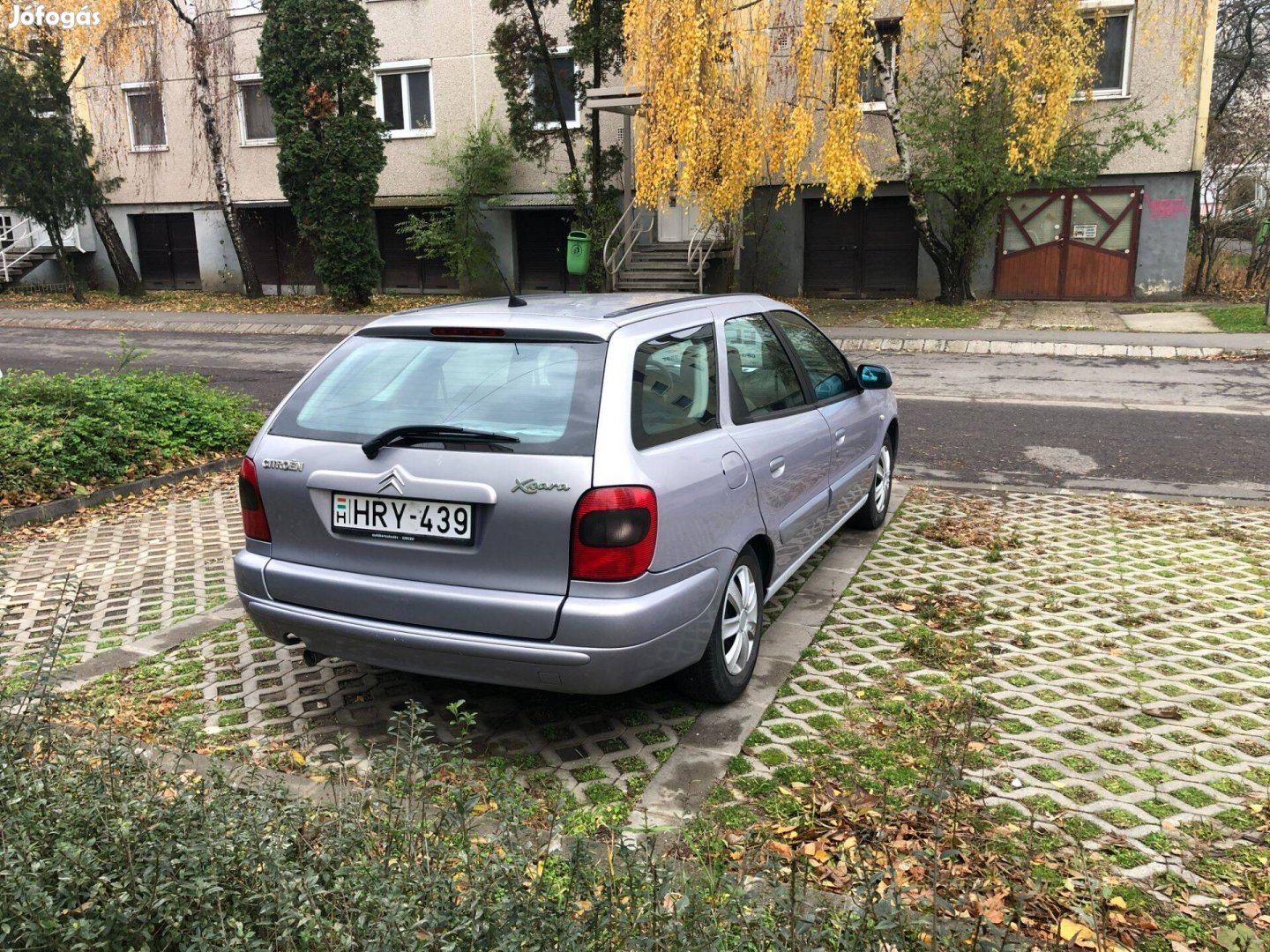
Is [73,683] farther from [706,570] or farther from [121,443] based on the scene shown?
[121,443]

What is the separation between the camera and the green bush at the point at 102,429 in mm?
7879

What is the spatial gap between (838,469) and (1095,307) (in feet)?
59.5

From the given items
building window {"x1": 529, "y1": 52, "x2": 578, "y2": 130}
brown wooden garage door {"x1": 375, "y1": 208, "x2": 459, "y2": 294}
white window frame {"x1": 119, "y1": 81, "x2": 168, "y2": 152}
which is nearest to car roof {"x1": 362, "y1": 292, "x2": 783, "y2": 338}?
building window {"x1": 529, "y1": 52, "x2": 578, "y2": 130}

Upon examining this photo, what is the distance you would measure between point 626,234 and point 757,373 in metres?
18.1

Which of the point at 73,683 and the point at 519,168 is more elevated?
the point at 519,168

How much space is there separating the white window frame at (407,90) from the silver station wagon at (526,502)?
23.9m

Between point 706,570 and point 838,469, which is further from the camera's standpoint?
point 838,469

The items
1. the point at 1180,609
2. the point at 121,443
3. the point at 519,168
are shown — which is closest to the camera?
the point at 1180,609

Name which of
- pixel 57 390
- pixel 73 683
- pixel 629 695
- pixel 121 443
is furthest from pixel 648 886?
pixel 57 390

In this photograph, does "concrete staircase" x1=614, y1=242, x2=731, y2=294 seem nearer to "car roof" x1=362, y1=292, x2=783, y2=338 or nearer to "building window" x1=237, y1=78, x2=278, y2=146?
"building window" x1=237, y1=78, x2=278, y2=146

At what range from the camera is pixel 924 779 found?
3.77 metres

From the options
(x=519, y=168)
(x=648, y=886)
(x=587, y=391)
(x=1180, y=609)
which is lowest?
(x=1180, y=609)

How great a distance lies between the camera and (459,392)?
421cm

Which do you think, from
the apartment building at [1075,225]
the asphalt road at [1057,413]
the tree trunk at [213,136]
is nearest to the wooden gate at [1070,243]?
the apartment building at [1075,225]
